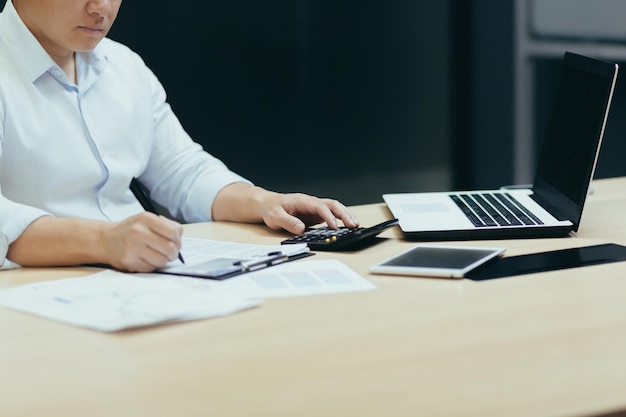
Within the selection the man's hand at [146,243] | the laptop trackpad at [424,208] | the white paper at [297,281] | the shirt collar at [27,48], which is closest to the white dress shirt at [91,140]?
the shirt collar at [27,48]

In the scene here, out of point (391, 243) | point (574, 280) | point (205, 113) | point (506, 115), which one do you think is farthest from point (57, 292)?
point (506, 115)

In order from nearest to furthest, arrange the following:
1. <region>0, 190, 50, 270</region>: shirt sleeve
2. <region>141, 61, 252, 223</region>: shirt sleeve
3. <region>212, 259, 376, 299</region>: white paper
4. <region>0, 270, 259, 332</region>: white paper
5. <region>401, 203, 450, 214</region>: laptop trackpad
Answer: <region>0, 270, 259, 332</region>: white paper
<region>212, 259, 376, 299</region>: white paper
<region>0, 190, 50, 270</region>: shirt sleeve
<region>401, 203, 450, 214</region>: laptop trackpad
<region>141, 61, 252, 223</region>: shirt sleeve

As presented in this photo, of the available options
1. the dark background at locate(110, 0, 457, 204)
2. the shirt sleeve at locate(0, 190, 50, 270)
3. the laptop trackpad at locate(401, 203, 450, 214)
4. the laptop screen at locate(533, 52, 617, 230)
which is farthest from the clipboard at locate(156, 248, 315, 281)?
the dark background at locate(110, 0, 457, 204)

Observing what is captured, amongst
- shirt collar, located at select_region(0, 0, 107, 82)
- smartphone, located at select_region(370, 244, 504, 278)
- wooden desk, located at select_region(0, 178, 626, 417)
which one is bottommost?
smartphone, located at select_region(370, 244, 504, 278)

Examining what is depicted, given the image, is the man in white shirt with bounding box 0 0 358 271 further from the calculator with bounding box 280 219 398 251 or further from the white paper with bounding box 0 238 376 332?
the white paper with bounding box 0 238 376 332

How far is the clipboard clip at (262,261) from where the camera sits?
128 cm

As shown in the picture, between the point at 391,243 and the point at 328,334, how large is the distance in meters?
0.54

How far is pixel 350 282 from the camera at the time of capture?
4.01 ft

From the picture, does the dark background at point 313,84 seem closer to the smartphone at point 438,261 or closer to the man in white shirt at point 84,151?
the man in white shirt at point 84,151

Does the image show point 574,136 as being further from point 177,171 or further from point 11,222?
point 11,222

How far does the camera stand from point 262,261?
4.27 feet

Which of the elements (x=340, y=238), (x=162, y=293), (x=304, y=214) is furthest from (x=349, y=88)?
(x=162, y=293)

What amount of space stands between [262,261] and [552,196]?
2.31 feet

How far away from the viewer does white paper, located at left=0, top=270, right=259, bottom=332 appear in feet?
3.41
